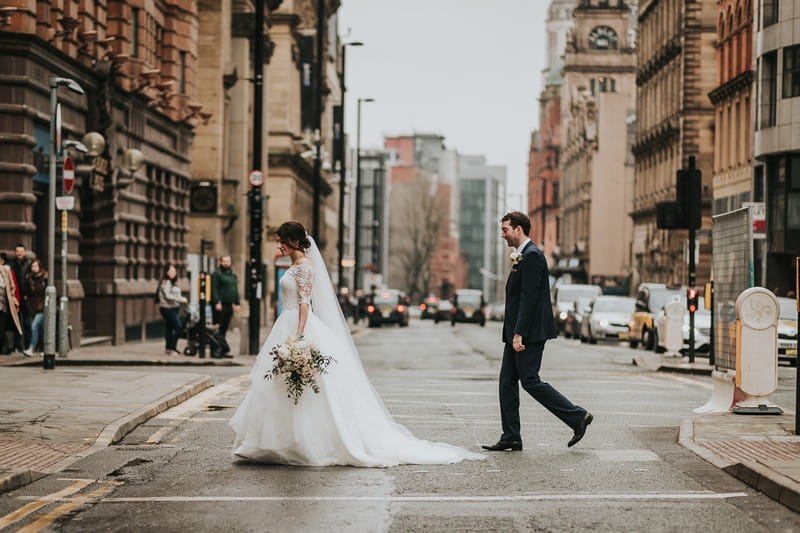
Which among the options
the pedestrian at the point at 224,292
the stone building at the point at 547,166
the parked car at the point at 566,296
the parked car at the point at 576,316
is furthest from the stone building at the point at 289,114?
the stone building at the point at 547,166

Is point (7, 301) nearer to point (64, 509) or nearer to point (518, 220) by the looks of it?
point (518, 220)

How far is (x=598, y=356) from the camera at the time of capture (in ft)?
116

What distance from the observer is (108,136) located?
111 feet

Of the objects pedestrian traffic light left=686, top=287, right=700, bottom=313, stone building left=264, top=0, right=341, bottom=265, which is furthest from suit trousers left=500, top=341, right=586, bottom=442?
stone building left=264, top=0, right=341, bottom=265

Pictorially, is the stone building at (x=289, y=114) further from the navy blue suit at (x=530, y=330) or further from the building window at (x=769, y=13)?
the navy blue suit at (x=530, y=330)

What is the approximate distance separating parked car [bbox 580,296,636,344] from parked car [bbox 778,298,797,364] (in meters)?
13.5

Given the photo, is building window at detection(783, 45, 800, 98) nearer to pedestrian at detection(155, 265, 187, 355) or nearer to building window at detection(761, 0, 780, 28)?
building window at detection(761, 0, 780, 28)

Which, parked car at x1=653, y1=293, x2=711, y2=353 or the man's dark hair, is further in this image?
parked car at x1=653, y1=293, x2=711, y2=353

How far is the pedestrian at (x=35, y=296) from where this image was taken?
88.9 feet

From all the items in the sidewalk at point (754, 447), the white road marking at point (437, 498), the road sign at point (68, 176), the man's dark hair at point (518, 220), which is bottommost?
the white road marking at point (437, 498)

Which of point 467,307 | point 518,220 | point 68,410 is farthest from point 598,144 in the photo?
point 518,220

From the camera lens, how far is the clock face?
472 ft

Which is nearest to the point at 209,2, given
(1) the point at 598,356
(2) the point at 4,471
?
(1) the point at 598,356

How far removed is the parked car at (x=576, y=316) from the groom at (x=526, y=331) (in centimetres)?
3869
